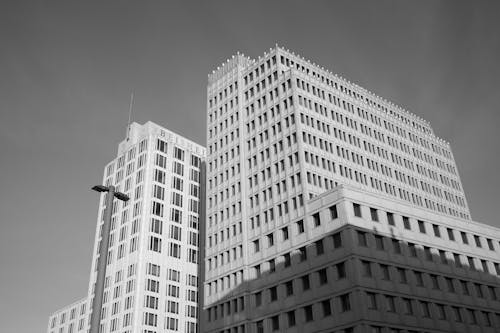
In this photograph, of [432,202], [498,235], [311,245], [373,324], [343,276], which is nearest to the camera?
[373,324]

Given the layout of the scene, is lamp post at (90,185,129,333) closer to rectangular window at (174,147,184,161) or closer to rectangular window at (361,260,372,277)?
rectangular window at (361,260,372,277)

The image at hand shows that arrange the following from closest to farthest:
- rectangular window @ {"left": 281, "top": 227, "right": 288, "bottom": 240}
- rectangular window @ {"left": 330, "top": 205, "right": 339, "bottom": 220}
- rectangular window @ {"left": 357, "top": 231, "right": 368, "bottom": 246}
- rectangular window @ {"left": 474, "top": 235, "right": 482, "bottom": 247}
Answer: rectangular window @ {"left": 357, "top": 231, "right": 368, "bottom": 246}, rectangular window @ {"left": 330, "top": 205, "right": 339, "bottom": 220}, rectangular window @ {"left": 281, "top": 227, "right": 288, "bottom": 240}, rectangular window @ {"left": 474, "top": 235, "right": 482, "bottom": 247}

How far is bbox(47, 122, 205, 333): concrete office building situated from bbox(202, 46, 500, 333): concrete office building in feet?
84.2

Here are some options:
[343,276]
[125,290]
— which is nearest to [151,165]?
[125,290]

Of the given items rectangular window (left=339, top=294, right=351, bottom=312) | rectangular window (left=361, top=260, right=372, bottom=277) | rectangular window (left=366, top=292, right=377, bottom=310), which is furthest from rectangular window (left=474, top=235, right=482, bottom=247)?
rectangular window (left=339, top=294, right=351, bottom=312)

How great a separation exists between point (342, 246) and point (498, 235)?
3357 cm

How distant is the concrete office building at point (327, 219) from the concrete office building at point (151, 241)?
25.7 metres

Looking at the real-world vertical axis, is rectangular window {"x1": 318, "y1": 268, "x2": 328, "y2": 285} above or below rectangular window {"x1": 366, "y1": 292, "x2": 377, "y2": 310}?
above

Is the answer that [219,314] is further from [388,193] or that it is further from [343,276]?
[388,193]

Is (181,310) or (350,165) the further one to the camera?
(181,310)

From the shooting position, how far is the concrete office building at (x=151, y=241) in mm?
110625

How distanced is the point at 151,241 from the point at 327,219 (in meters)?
59.0

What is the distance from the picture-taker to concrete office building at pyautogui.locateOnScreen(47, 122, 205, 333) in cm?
11062

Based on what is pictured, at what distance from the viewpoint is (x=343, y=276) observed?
213 ft
